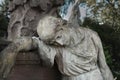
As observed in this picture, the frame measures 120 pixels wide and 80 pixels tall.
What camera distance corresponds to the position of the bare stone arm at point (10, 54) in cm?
402

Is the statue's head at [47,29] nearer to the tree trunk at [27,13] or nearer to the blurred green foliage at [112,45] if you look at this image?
the tree trunk at [27,13]

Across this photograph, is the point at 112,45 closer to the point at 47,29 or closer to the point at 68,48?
the point at 68,48

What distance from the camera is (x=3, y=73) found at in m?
4.00

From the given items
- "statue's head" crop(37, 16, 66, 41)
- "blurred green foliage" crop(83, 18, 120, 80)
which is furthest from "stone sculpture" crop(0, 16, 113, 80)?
"blurred green foliage" crop(83, 18, 120, 80)

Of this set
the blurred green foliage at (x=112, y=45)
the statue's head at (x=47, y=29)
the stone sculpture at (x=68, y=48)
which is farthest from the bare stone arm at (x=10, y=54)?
the blurred green foliage at (x=112, y=45)

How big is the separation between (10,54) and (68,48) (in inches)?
26.4

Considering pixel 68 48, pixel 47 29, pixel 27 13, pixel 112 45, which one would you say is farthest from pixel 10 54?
pixel 112 45

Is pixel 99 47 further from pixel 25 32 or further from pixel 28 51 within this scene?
pixel 25 32

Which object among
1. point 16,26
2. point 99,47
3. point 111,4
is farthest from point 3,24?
point 99,47

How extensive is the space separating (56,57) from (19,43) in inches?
18.4


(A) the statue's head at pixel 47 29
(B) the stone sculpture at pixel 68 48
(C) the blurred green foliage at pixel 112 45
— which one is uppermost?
(A) the statue's head at pixel 47 29

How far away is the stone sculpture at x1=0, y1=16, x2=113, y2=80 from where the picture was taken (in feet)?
14.0

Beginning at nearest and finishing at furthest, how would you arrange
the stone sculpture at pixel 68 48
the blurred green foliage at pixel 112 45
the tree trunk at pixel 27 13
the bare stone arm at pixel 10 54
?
the bare stone arm at pixel 10 54 < the stone sculpture at pixel 68 48 < the tree trunk at pixel 27 13 < the blurred green foliage at pixel 112 45

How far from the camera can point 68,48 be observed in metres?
4.45
